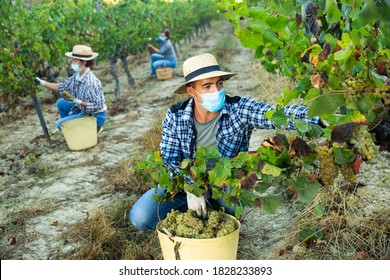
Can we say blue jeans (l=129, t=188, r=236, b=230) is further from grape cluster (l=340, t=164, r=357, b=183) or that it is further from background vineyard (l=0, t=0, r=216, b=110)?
background vineyard (l=0, t=0, r=216, b=110)

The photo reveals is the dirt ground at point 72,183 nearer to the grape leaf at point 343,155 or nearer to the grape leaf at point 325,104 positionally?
the grape leaf at point 343,155

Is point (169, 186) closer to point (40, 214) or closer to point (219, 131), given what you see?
point (219, 131)

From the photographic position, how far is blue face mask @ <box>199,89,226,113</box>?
2.62 m

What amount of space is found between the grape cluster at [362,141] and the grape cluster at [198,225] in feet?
3.65

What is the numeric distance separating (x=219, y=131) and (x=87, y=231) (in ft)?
4.30

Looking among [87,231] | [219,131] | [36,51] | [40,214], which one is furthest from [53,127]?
[219,131]

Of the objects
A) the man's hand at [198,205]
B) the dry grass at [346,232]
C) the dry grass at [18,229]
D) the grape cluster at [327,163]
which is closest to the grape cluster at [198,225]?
the man's hand at [198,205]

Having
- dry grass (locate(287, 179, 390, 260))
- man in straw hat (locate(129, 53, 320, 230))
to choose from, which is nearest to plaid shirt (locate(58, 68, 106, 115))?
man in straw hat (locate(129, 53, 320, 230))

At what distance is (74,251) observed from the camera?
10.1ft

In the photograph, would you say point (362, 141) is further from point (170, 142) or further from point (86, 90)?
point (86, 90)

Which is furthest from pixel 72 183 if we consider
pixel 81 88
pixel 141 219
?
pixel 141 219

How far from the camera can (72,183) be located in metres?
4.43

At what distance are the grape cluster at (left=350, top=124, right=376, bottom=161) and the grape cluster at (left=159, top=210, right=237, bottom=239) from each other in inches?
Answer: 43.8

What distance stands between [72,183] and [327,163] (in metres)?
3.51
